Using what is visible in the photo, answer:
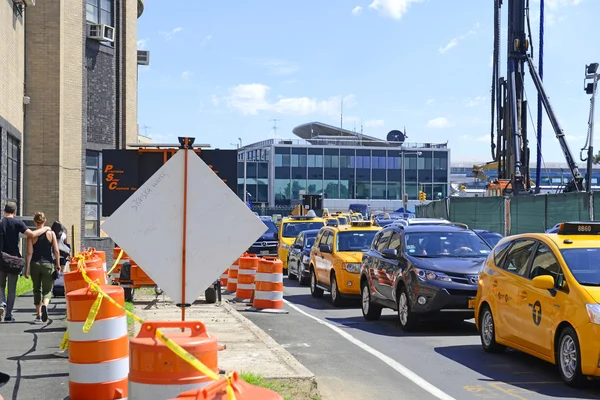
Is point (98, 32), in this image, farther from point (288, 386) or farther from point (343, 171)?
point (343, 171)

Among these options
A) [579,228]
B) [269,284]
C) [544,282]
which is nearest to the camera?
[544,282]

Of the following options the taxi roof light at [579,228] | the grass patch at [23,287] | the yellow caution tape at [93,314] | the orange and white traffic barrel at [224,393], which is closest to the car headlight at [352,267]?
the grass patch at [23,287]

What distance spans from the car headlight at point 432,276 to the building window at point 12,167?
13720mm

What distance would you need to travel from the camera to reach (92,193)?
102 feet

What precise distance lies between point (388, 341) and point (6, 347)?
17.1ft

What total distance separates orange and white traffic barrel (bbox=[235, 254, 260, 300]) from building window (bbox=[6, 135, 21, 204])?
790 centimetres

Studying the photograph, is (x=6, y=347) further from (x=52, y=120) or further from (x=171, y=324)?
(x=52, y=120)

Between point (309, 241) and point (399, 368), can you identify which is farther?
point (309, 241)

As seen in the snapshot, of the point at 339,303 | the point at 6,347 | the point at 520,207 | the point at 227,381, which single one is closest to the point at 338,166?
the point at 520,207

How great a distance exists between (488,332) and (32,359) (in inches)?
224

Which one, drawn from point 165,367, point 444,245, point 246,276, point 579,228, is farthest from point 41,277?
point 165,367

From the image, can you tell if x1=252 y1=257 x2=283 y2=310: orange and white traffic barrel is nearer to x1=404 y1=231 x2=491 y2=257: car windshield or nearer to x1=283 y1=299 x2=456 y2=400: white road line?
x1=283 y1=299 x2=456 y2=400: white road line

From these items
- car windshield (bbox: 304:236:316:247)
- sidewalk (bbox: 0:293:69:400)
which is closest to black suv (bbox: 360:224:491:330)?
sidewalk (bbox: 0:293:69:400)

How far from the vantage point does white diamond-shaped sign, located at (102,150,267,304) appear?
258 inches
